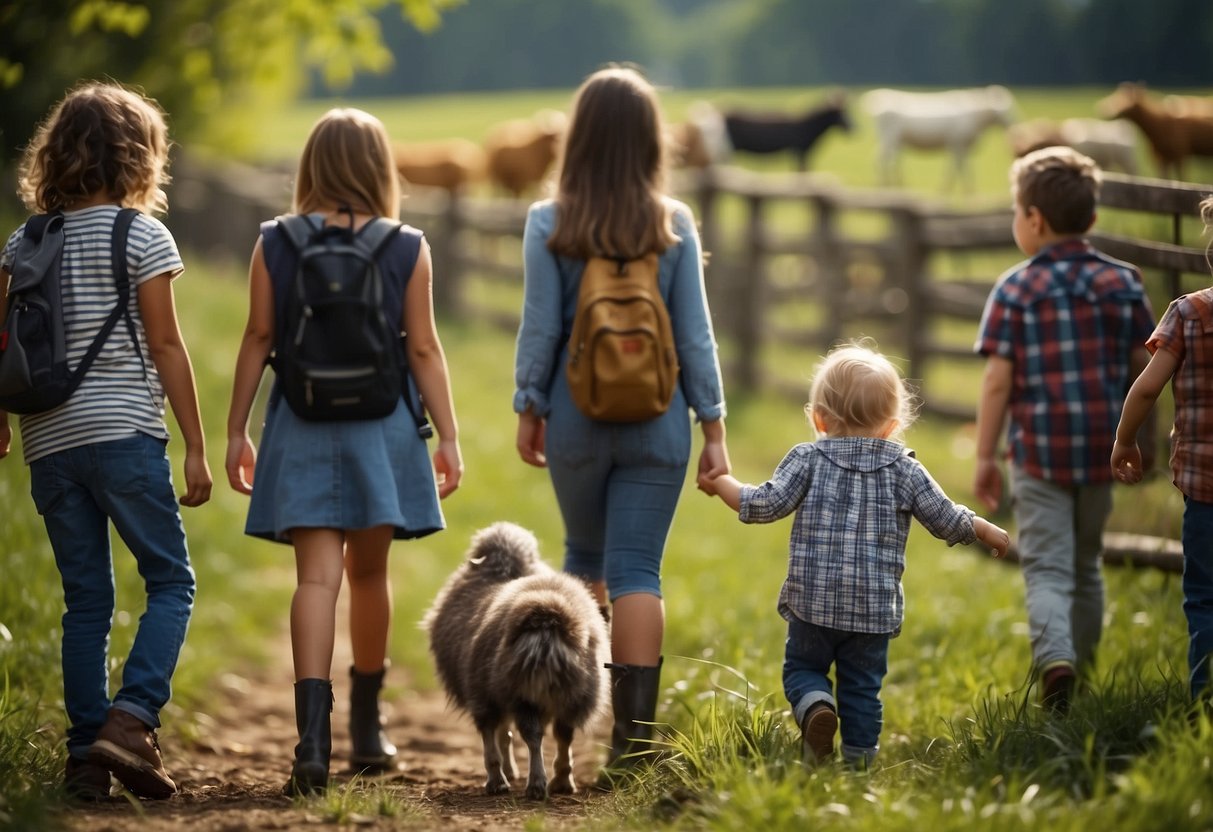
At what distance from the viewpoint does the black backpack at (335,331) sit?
403 centimetres

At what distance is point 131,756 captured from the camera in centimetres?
391

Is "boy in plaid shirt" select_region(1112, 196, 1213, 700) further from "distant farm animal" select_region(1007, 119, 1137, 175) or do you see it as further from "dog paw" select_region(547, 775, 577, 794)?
"distant farm animal" select_region(1007, 119, 1137, 175)

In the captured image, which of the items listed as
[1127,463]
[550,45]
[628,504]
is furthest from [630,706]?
[550,45]

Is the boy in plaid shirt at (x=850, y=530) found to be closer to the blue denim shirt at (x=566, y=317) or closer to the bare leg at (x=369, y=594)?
the blue denim shirt at (x=566, y=317)

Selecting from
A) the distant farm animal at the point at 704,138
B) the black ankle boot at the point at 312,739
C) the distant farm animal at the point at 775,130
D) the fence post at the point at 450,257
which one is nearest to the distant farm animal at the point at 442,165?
the fence post at the point at 450,257

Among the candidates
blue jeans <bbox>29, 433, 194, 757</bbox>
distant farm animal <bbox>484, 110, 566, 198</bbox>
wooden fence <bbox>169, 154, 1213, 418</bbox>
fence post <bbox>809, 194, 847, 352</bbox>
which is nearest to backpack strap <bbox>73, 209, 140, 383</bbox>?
blue jeans <bbox>29, 433, 194, 757</bbox>

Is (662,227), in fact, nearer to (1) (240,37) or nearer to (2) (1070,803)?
(2) (1070,803)

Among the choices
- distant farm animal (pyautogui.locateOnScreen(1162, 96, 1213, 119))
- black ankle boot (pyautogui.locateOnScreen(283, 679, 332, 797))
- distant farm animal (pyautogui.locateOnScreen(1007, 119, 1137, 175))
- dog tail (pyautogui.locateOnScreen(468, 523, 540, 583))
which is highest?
distant farm animal (pyautogui.locateOnScreen(1162, 96, 1213, 119))

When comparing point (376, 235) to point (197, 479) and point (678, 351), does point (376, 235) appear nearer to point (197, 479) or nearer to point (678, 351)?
point (197, 479)

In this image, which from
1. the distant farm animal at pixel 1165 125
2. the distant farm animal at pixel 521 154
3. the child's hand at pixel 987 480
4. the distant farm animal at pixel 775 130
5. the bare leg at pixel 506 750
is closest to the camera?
the bare leg at pixel 506 750

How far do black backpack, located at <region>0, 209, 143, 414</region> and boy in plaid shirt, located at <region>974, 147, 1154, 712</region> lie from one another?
290 centimetres

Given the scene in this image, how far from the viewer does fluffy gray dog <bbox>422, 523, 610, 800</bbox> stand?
4.05m

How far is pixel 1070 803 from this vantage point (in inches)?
123

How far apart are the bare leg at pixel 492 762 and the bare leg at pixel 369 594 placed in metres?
0.55
